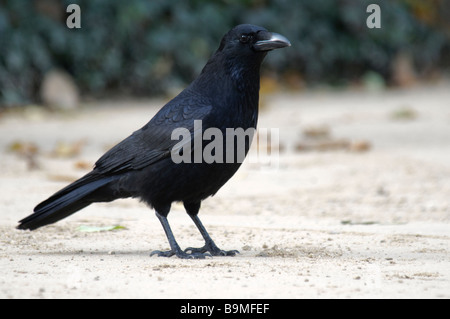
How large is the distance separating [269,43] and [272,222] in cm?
138

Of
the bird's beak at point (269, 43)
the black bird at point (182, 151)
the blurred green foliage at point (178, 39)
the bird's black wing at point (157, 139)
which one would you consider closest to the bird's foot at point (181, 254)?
the black bird at point (182, 151)

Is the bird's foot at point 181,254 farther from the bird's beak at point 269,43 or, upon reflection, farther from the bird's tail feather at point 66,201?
the bird's beak at point 269,43

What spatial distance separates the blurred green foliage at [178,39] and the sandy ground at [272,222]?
1241mm

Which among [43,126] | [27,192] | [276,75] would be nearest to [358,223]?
[27,192]

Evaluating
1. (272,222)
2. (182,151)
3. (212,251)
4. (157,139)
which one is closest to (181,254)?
(212,251)

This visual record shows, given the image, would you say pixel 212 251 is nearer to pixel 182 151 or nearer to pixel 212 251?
pixel 212 251

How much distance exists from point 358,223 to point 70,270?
7.22 feet

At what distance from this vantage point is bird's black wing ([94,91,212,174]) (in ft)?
15.1

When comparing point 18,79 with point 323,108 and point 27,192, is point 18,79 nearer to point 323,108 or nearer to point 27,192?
point 323,108

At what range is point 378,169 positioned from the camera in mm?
7504

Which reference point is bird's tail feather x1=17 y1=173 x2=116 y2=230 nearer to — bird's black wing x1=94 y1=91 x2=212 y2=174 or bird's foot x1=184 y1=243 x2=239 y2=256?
bird's black wing x1=94 y1=91 x2=212 y2=174

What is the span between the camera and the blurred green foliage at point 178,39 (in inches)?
454

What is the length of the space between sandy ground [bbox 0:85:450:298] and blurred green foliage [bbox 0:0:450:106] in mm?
1241

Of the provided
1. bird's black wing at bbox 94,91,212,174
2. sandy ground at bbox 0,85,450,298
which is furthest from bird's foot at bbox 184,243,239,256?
bird's black wing at bbox 94,91,212,174
